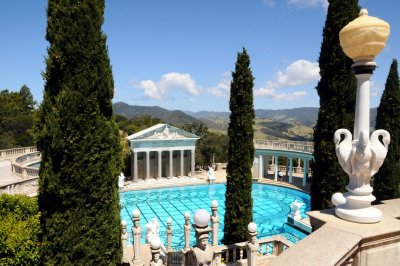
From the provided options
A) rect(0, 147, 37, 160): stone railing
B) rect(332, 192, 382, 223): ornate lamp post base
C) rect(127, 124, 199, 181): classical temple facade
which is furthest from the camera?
rect(127, 124, 199, 181): classical temple facade

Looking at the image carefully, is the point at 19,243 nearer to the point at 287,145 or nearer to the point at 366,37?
the point at 366,37

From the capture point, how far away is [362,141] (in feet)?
12.5

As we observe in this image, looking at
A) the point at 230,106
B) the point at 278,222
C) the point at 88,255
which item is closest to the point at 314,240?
the point at 88,255

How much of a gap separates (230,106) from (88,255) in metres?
9.12

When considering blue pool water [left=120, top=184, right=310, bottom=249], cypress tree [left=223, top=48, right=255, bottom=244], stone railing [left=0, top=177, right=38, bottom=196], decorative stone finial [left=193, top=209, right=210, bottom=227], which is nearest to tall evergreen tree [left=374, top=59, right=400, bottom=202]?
blue pool water [left=120, top=184, right=310, bottom=249]

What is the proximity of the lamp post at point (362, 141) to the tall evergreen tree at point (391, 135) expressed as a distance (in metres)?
17.0

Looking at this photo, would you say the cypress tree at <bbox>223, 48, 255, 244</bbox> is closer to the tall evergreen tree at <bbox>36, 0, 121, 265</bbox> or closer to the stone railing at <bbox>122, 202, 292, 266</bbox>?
the stone railing at <bbox>122, 202, 292, 266</bbox>

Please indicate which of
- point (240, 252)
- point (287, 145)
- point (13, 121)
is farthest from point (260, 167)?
point (13, 121)

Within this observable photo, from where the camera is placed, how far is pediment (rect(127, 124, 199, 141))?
115 feet

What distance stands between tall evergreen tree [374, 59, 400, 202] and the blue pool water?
6.19 metres

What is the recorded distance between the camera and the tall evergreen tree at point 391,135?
18.2 m

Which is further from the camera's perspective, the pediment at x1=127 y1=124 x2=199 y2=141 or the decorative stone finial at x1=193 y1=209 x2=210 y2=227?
the pediment at x1=127 y1=124 x2=199 y2=141

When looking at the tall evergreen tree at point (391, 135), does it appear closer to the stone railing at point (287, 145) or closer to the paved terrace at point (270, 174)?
the paved terrace at point (270, 174)

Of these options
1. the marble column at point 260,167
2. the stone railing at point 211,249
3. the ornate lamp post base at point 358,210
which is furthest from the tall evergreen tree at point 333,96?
the marble column at point 260,167
